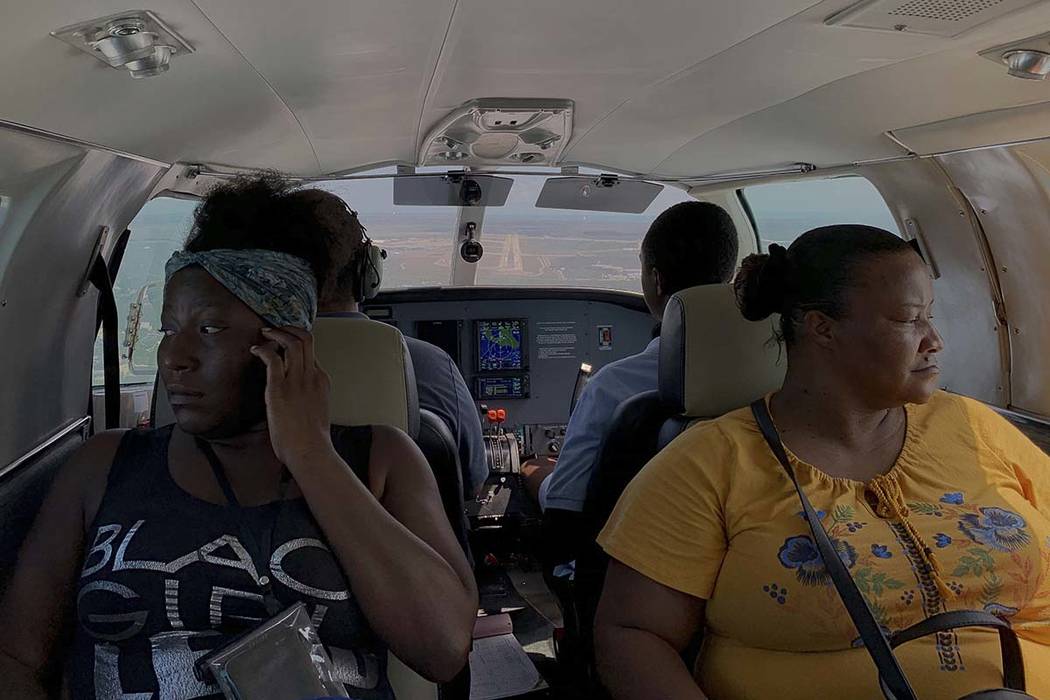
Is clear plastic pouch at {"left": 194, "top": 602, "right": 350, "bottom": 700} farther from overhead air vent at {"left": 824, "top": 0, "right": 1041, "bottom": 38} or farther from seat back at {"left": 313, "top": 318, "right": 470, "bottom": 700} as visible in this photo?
overhead air vent at {"left": 824, "top": 0, "right": 1041, "bottom": 38}

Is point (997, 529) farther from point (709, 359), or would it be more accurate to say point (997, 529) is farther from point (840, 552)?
point (709, 359)

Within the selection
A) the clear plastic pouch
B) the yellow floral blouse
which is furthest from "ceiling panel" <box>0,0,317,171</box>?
the yellow floral blouse

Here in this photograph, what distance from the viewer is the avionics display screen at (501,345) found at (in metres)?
5.41

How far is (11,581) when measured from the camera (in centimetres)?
157

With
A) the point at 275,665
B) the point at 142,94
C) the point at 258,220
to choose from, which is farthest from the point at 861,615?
the point at 142,94

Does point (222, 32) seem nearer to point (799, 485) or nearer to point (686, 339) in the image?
point (686, 339)

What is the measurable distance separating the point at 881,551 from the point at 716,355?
2.26 ft

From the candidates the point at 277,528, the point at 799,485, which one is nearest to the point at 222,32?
the point at 277,528

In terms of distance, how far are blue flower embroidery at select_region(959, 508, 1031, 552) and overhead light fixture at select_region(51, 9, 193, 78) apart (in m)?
1.90

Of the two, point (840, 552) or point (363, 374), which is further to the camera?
point (363, 374)

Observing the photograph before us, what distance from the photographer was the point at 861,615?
1.62 metres

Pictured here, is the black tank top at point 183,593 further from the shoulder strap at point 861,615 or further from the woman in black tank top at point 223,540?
the shoulder strap at point 861,615

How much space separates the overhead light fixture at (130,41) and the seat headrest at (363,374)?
67 centimetres

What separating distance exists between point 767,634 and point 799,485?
0.97ft
